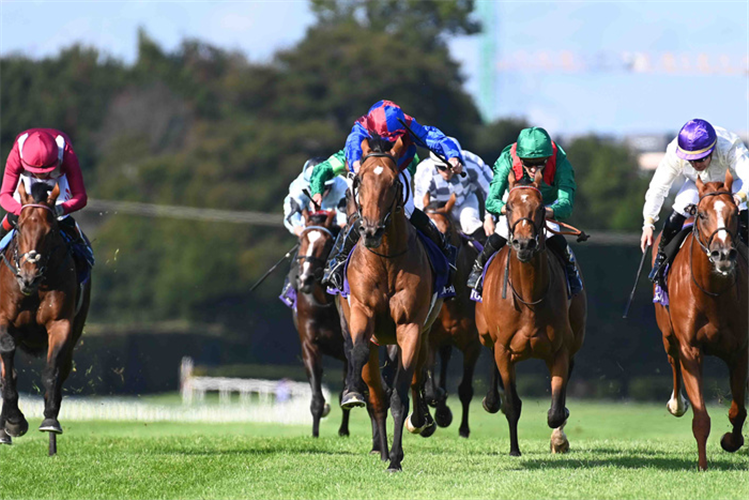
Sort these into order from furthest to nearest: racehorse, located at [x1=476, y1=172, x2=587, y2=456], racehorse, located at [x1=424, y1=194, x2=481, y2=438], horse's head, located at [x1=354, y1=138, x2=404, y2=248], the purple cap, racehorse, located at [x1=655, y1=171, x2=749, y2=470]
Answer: racehorse, located at [x1=424, y1=194, x2=481, y2=438]
the purple cap
racehorse, located at [x1=476, y1=172, x2=587, y2=456]
racehorse, located at [x1=655, y1=171, x2=749, y2=470]
horse's head, located at [x1=354, y1=138, x2=404, y2=248]

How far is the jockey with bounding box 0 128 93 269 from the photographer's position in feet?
34.1

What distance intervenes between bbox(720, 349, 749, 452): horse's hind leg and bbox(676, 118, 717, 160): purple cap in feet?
4.90

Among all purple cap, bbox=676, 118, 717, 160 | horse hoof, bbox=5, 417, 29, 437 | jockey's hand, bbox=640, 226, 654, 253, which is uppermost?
purple cap, bbox=676, 118, 717, 160

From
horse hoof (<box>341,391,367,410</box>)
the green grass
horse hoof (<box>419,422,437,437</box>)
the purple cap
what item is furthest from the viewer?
horse hoof (<box>419,422,437,437</box>)

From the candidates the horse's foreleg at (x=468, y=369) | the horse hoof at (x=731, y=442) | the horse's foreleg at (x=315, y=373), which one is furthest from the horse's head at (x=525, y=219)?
the horse's foreleg at (x=315, y=373)

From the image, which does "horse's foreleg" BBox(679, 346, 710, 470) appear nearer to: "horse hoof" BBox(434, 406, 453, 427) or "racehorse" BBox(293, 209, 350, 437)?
"horse hoof" BBox(434, 406, 453, 427)

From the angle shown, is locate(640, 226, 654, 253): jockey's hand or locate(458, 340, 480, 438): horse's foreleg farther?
locate(458, 340, 480, 438): horse's foreleg

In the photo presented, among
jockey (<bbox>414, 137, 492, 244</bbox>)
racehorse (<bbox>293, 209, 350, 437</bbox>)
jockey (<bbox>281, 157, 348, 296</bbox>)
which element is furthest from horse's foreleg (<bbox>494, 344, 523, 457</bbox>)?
jockey (<bbox>281, 157, 348, 296</bbox>)

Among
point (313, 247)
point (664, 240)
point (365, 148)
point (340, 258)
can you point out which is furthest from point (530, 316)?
point (313, 247)

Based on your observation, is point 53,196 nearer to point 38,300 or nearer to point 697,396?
point 38,300

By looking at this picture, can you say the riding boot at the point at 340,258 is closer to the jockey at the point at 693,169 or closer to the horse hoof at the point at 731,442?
the jockey at the point at 693,169

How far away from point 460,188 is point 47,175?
178 inches

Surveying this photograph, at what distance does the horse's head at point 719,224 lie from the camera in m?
8.44

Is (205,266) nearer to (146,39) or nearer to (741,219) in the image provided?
(146,39)
